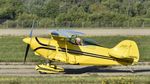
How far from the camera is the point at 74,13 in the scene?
256 ft

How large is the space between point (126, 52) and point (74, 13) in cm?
5126

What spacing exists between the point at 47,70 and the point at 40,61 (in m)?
4.50

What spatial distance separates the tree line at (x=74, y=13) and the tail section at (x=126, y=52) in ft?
135

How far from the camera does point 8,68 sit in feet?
97.7

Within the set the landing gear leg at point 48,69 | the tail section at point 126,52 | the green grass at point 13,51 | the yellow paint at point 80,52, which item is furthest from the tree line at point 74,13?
the tail section at point 126,52

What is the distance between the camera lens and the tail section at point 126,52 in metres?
27.0

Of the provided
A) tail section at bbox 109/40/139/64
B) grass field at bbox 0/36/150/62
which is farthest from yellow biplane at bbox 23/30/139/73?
grass field at bbox 0/36/150/62

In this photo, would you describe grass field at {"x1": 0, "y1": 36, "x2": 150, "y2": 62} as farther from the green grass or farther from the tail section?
the tail section

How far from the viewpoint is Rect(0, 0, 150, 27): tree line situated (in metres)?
71.1

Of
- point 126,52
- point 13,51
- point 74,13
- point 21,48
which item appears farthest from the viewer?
point 74,13

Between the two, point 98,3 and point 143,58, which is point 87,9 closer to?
point 98,3

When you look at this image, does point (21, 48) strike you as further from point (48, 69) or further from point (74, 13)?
point (74, 13)

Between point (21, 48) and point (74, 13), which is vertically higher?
point (21, 48)

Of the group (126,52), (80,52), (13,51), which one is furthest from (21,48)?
(126,52)
